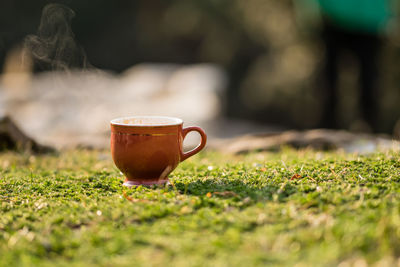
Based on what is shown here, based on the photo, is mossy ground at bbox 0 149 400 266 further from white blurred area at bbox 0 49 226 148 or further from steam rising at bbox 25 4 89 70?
white blurred area at bbox 0 49 226 148

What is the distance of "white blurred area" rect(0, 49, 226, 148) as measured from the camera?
11.5m

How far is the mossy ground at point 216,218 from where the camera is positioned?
226 centimetres

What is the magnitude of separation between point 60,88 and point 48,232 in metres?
11.7

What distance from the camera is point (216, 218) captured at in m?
2.65

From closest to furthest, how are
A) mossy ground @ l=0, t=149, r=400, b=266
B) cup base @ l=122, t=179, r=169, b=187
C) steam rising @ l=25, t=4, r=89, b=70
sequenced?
mossy ground @ l=0, t=149, r=400, b=266 < cup base @ l=122, t=179, r=169, b=187 < steam rising @ l=25, t=4, r=89, b=70

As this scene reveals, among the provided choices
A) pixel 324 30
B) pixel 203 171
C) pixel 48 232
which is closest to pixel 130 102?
pixel 324 30

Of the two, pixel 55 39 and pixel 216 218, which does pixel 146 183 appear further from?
pixel 55 39

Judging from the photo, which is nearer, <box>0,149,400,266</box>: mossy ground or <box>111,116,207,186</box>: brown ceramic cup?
<box>0,149,400,266</box>: mossy ground

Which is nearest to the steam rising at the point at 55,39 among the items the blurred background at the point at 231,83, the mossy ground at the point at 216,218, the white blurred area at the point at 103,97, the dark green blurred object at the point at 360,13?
the blurred background at the point at 231,83

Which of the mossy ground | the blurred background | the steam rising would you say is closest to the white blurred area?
the blurred background

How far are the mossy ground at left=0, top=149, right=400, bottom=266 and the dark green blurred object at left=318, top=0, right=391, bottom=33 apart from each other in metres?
5.85

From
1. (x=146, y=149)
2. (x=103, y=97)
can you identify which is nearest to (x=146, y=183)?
(x=146, y=149)

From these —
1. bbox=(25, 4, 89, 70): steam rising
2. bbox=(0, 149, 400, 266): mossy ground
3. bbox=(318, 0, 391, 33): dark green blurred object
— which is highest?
bbox=(318, 0, 391, 33): dark green blurred object

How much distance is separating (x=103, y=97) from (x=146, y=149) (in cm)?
1042
